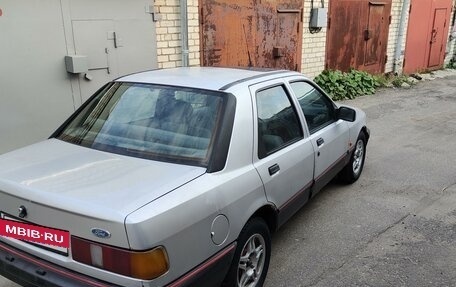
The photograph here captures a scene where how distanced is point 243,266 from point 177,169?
817 mm

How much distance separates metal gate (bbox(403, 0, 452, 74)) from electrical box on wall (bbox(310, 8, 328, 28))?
4713mm

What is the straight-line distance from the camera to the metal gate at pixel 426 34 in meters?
13.4

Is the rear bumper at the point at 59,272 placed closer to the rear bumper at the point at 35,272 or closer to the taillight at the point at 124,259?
the rear bumper at the point at 35,272

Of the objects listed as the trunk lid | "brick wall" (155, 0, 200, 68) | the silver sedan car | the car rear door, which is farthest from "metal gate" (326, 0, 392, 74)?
the trunk lid

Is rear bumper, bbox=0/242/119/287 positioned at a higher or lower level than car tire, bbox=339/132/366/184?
higher

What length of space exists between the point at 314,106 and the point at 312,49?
6.34 m

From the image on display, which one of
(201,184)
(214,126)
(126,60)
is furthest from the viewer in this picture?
(126,60)

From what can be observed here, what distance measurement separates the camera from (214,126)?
279 cm

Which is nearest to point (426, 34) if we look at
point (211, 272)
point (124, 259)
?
point (211, 272)

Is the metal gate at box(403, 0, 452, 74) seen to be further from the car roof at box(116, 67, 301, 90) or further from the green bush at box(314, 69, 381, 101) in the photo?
the car roof at box(116, 67, 301, 90)

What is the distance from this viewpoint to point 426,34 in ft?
46.2

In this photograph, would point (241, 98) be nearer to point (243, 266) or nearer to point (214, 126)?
point (214, 126)

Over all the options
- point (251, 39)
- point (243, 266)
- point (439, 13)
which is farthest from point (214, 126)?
point (439, 13)

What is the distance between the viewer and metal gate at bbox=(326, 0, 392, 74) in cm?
1055
